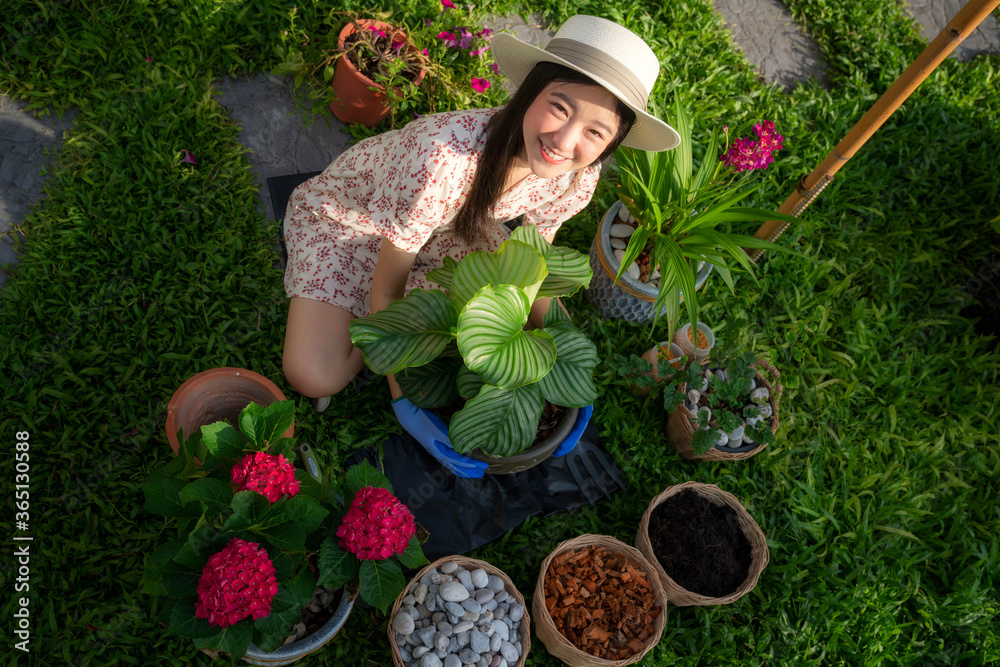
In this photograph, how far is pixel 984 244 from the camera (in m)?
2.63

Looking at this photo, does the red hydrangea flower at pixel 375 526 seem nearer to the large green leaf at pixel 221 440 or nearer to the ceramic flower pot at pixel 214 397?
the large green leaf at pixel 221 440

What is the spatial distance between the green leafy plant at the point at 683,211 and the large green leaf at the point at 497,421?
2.16ft

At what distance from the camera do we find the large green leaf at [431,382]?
5.04ft

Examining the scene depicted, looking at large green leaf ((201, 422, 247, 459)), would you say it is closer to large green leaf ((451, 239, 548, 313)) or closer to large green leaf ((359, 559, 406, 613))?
large green leaf ((359, 559, 406, 613))

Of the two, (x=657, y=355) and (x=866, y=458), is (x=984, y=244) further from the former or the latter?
(x=657, y=355)

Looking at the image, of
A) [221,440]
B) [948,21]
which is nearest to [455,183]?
[221,440]

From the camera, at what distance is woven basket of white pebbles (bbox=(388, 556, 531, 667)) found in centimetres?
163

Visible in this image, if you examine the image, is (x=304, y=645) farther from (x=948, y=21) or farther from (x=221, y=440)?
(x=948, y=21)

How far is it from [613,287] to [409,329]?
958 millimetres

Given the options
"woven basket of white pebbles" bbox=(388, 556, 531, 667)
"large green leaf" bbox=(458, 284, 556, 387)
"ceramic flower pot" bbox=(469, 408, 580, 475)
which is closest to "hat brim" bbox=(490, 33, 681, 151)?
"large green leaf" bbox=(458, 284, 556, 387)

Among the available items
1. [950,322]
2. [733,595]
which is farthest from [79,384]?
[950,322]

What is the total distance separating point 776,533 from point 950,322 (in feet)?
3.94

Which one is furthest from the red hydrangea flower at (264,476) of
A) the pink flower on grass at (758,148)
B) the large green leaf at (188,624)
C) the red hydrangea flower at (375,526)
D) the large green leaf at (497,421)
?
the pink flower on grass at (758,148)

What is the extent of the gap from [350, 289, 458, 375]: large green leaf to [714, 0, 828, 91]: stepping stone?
2208 mm
